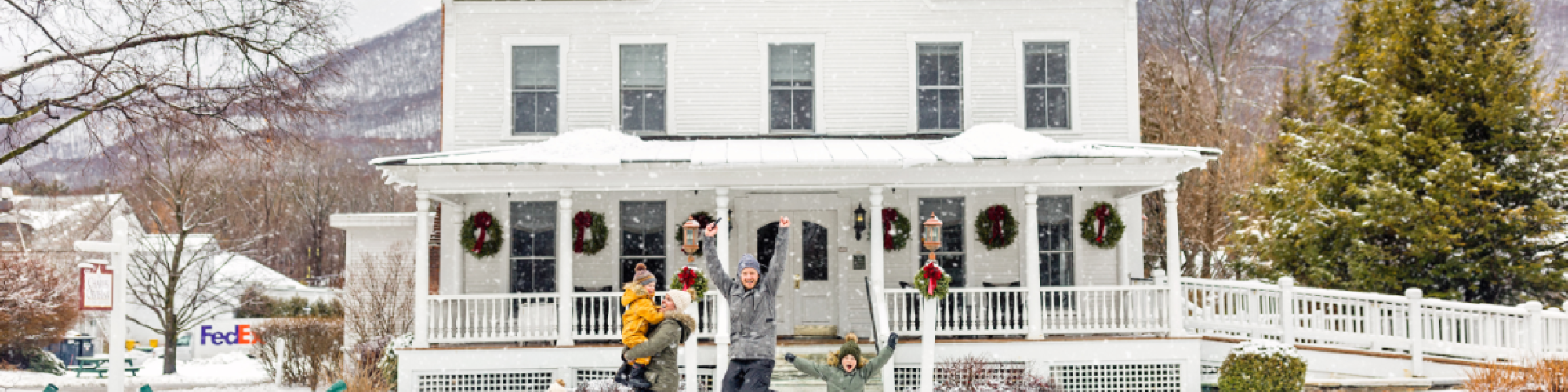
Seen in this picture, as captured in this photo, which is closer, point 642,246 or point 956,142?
point 956,142

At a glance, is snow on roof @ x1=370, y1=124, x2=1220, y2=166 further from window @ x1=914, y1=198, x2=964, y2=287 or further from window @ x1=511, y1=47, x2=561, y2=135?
window @ x1=914, y1=198, x2=964, y2=287

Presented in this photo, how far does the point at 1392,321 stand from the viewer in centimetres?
1318

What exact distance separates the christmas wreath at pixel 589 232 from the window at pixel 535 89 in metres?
1.44

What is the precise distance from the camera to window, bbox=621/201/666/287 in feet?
48.4

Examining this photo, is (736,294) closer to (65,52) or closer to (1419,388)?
(1419,388)

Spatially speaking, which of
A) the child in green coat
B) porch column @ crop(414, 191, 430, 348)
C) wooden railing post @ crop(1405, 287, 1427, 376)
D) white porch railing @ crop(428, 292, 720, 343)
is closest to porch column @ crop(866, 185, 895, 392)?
white porch railing @ crop(428, 292, 720, 343)

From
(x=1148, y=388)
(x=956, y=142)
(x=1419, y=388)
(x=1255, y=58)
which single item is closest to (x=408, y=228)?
(x=956, y=142)

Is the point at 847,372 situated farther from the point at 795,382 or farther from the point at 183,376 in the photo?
the point at 183,376

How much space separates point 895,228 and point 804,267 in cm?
141

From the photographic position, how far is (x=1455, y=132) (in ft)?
51.2

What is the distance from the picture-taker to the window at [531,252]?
48.3 ft

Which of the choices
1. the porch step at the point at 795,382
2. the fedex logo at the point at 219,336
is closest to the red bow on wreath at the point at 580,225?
the porch step at the point at 795,382

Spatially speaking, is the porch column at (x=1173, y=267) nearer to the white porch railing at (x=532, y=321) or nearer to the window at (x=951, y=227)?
the window at (x=951, y=227)

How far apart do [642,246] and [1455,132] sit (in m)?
11.7
